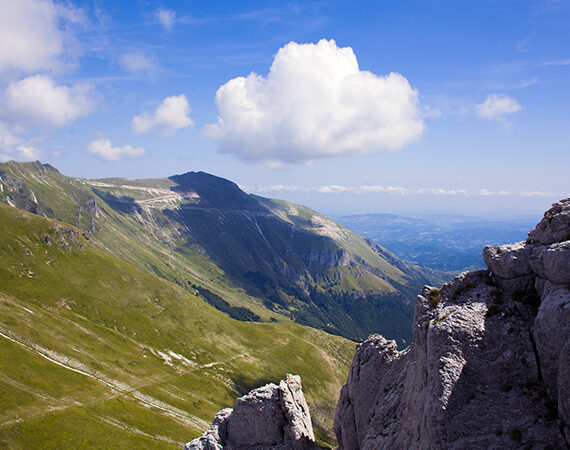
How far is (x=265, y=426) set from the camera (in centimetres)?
3775

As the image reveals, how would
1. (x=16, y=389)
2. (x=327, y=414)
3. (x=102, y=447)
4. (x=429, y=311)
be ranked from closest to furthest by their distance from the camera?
(x=429, y=311), (x=102, y=447), (x=16, y=389), (x=327, y=414)

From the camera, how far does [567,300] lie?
18.8 m

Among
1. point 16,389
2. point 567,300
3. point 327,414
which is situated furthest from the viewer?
point 327,414

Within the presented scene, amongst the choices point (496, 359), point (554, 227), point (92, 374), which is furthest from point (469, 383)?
point (92, 374)

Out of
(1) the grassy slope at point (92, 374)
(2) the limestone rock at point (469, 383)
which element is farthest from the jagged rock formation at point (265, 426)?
(1) the grassy slope at point (92, 374)

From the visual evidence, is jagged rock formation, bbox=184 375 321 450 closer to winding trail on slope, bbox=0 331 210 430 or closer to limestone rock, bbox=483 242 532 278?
limestone rock, bbox=483 242 532 278

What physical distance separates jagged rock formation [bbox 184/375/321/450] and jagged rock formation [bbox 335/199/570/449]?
11267 mm

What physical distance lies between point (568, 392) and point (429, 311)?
33.2ft

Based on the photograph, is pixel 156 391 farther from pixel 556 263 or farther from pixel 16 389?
pixel 556 263

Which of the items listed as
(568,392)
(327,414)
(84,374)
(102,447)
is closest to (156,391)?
(84,374)

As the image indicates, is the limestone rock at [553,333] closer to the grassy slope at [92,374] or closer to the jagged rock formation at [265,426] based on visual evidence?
the jagged rock formation at [265,426]

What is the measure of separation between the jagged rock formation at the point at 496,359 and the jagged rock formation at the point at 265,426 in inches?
444

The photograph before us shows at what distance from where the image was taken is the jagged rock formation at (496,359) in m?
18.7

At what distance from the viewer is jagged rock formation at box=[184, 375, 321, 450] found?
3650 cm
